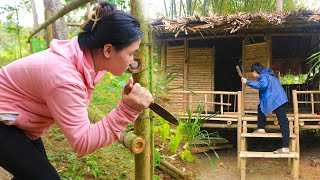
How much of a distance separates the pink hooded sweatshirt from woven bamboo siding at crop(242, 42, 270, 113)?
707 cm

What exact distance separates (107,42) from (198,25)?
617cm

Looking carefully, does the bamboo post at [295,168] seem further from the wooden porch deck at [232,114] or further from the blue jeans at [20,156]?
the blue jeans at [20,156]

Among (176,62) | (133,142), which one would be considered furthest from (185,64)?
(133,142)

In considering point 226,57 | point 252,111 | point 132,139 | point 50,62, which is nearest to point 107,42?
point 50,62

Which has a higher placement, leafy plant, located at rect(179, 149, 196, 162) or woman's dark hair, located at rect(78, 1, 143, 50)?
woman's dark hair, located at rect(78, 1, 143, 50)

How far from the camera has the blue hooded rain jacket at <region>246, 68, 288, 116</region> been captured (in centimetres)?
620

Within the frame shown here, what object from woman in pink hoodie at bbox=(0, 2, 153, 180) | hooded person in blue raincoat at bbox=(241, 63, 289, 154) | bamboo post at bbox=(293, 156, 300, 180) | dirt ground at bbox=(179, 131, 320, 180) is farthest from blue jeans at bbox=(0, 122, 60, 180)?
bamboo post at bbox=(293, 156, 300, 180)

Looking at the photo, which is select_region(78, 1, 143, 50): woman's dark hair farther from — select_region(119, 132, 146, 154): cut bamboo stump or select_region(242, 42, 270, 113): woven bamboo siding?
select_region(242, 42, 270, 113): woven bamboo siding

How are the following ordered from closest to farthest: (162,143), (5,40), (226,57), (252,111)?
(162,143) < (252,111) < (226,57) < (5,40)

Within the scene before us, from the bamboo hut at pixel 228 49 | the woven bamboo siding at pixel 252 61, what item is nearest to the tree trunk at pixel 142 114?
the bamboo hut at pixel 228 49

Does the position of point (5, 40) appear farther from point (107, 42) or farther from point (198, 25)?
point (107, 42)

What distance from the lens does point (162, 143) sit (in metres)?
5.98

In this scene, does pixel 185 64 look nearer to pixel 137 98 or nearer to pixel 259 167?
pixel 259 167

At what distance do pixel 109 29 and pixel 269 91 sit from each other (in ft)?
18.5
